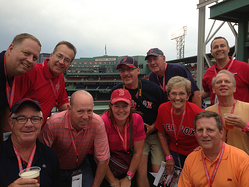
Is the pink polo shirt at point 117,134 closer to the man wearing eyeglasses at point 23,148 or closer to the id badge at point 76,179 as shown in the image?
the id badge at point 76,179

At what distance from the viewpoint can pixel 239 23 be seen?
8328mm

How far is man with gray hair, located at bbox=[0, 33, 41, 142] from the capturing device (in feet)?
6.54

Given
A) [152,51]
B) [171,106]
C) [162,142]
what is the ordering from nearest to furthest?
1. [171,106]
2. [162,142]
3. [152,51]

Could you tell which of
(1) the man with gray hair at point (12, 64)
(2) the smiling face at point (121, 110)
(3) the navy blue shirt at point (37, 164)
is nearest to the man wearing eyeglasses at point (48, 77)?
(1) the man with gray hair at point (12, 64)

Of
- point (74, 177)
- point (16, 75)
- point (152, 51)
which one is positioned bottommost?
point (74, 177)

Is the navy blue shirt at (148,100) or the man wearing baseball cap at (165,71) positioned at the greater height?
the man wearing baseball cap at (165,71)

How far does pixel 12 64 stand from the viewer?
199cm

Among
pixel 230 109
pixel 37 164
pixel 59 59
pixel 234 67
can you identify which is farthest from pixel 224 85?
pixel 37 164

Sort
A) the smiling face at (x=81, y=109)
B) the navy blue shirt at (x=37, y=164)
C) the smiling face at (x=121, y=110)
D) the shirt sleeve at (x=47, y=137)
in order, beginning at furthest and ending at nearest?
the smiling face at (x=121, y=110), the shirt sleeve at (x=47, y=137), the smiling face at (x=81, y=109), the navy blue shirt at (x=37, y=164)

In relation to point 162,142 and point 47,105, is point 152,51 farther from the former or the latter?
point 47,105

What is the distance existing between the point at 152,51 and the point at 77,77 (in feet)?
124

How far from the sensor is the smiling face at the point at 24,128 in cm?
174

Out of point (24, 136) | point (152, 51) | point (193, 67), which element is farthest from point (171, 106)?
point (193, 67)

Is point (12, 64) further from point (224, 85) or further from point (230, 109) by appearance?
point (230, 109)
